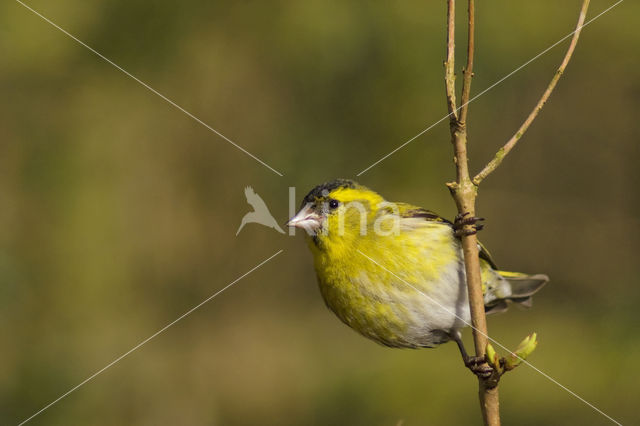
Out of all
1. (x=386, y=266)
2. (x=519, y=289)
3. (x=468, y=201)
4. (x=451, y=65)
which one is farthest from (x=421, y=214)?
(x=451, y=65)

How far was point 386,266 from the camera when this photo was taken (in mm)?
2754

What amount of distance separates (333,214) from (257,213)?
3.10m

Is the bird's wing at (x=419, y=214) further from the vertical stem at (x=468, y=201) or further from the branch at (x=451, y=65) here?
the branch at (x=451, y=65)

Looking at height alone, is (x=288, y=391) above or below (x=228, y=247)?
below

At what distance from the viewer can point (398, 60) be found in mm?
5680

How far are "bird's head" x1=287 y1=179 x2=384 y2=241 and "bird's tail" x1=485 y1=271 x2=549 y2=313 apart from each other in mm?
890

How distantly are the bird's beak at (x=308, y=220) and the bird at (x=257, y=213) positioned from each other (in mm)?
2451

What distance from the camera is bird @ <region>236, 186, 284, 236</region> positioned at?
18.5ft

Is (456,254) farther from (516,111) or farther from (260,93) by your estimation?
(516,111)

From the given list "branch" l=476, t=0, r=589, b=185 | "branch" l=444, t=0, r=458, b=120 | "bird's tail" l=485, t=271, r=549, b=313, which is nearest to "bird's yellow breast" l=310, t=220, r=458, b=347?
"bird's tail" l=485, t=271, r=549, b=313

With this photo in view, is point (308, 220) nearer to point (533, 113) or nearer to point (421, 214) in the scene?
point (421, 214)

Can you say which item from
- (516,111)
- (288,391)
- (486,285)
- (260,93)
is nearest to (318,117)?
(260,93)

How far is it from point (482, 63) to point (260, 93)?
191cm

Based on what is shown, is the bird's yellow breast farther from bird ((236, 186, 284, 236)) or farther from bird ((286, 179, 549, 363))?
bird ((236, 186, 284, 236))
